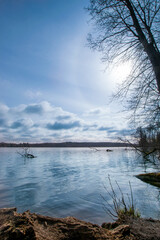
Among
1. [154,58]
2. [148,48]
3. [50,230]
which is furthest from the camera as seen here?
[148,48]

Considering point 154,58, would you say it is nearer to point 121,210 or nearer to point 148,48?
point 148,48

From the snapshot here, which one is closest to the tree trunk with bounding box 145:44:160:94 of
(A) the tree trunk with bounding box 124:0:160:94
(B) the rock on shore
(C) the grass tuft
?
(A) the tree trunk with bounding box 124:0:160:94

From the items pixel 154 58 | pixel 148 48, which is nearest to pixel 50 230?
pixel 154 58

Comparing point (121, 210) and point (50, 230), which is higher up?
point (50, 230)

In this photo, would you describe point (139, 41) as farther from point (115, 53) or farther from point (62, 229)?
point (62, 229)

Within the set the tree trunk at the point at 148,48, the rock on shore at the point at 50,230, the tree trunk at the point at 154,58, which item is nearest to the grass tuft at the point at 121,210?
the rock on shore at the point at 50,230

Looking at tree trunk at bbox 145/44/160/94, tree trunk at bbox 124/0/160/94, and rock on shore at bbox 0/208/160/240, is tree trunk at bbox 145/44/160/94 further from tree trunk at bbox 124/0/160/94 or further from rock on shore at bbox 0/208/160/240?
rock on shore at bbox 0/208/160/240

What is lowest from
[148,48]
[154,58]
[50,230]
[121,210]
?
[121,210]

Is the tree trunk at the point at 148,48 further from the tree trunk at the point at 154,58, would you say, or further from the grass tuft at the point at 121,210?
the grass tuft at the point at 121,210

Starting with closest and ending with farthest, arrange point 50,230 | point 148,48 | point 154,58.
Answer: point 50,230 < point 154,58 < point 148,48

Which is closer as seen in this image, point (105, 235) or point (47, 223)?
point (105, 235)

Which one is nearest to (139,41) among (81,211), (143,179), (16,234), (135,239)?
(135,239)

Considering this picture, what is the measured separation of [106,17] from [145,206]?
8.42 metres

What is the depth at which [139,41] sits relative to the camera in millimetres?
5188
